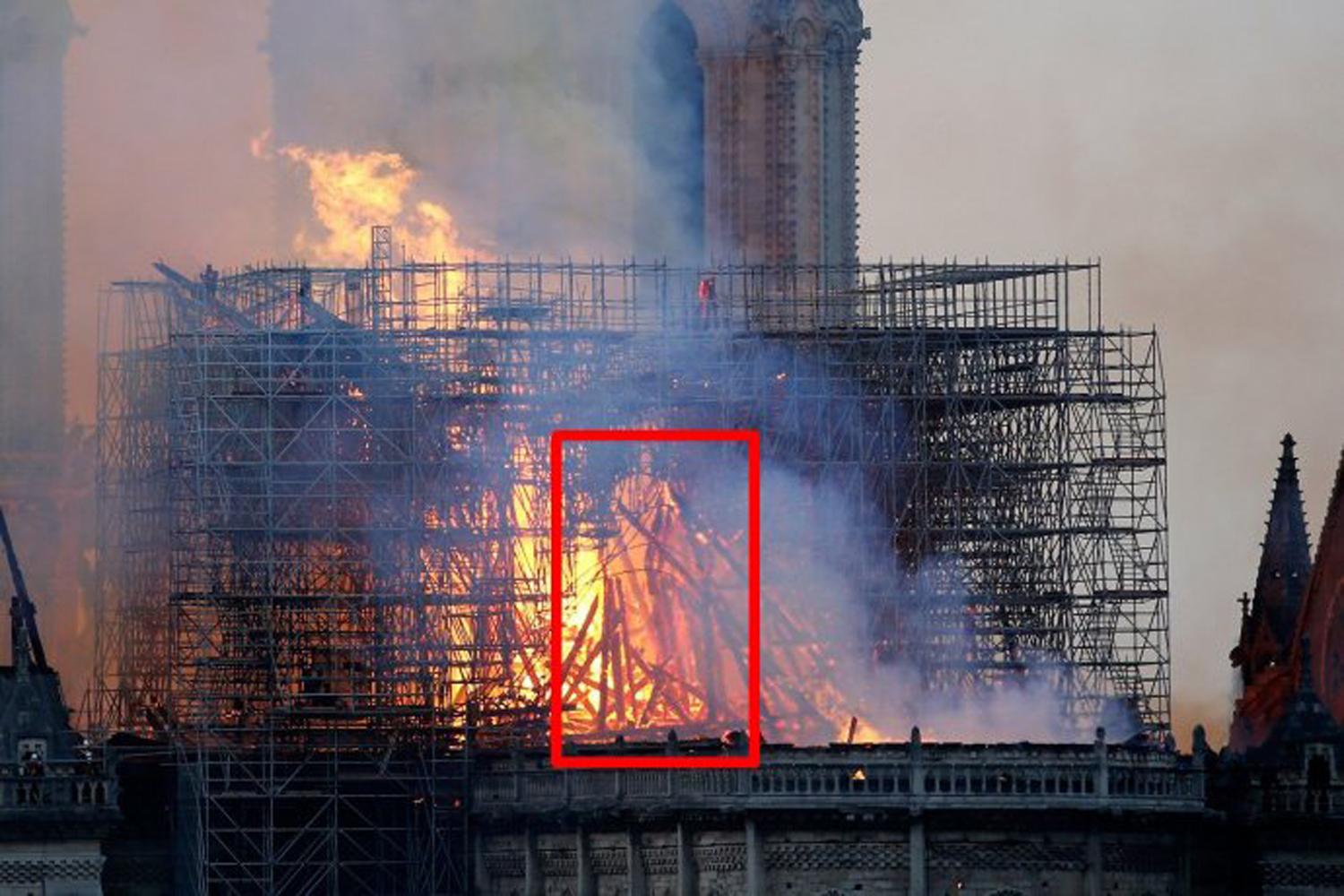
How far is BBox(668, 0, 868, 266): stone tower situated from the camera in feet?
581

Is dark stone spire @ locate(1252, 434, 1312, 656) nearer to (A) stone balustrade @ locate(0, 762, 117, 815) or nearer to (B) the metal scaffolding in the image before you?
(B) the metal scaffolding

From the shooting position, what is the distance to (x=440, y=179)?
554 ft

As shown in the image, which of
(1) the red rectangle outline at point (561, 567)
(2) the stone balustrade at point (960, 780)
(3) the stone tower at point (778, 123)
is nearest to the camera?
(2) the stone balustrade at point (960, 780)

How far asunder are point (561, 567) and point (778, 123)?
86.8 feet

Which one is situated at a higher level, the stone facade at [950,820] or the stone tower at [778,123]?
the stone tower at [778,123]

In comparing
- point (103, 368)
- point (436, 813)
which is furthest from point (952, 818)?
point (103, 368)

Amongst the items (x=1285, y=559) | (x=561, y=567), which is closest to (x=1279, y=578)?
(x=1285, y=559)

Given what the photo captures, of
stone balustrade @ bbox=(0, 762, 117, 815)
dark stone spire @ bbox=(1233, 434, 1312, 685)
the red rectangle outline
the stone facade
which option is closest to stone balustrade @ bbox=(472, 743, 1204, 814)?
the stone facade

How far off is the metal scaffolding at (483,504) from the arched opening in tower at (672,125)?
10611mm

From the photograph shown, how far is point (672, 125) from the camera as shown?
17838 centimetres

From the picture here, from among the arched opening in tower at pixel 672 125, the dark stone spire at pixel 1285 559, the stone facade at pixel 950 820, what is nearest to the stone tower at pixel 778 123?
the arched opening in tower at pixel 672 125

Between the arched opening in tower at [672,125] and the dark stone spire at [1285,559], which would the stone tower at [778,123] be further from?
the dark stone spire at [1285,559]

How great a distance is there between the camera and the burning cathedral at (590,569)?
477 ft

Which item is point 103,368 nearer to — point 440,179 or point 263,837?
point 440,179
